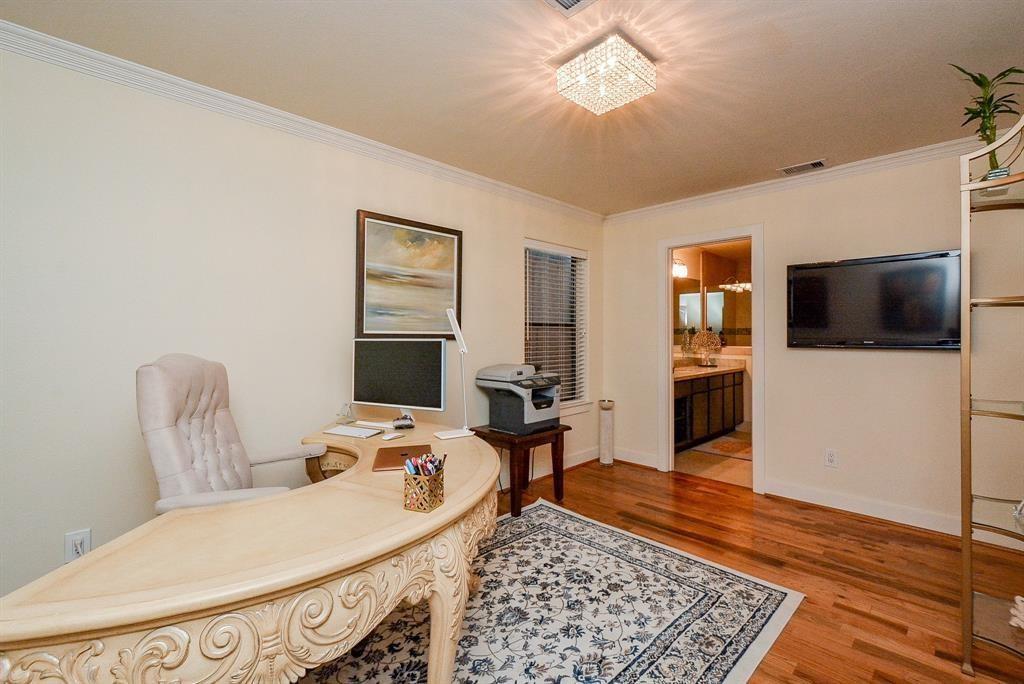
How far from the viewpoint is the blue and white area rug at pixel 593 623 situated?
1672mm

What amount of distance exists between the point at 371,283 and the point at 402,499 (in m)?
1.82

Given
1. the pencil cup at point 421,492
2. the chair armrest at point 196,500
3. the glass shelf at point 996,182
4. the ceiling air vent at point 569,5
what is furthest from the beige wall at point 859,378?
the chair armrest at point 196,500

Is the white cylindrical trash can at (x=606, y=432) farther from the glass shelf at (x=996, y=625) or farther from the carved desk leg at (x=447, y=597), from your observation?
the carved desk leg at (x=447, y=597)

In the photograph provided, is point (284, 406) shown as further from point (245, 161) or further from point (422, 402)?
point (245, 161)

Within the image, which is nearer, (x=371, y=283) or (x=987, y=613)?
(x=987, y=613)

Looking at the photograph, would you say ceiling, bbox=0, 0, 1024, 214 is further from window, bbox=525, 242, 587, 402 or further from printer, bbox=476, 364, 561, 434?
printer, bbox=476, 364, 561, 434

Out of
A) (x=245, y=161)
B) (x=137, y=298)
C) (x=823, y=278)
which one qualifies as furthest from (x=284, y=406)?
(x=823, y=278)

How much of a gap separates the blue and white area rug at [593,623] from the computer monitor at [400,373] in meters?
0.99

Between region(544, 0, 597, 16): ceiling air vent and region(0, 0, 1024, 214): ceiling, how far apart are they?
5 centimetres

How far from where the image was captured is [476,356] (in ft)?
11.4

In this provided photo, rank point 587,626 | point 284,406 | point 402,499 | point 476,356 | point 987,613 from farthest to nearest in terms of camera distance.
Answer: point 476,356
point 284,406
point 587,626
point 987,613
point 402,499

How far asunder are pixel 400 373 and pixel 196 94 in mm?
1731

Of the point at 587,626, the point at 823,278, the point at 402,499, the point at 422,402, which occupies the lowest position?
the point at 587,626

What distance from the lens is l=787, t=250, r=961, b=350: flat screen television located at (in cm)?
283
